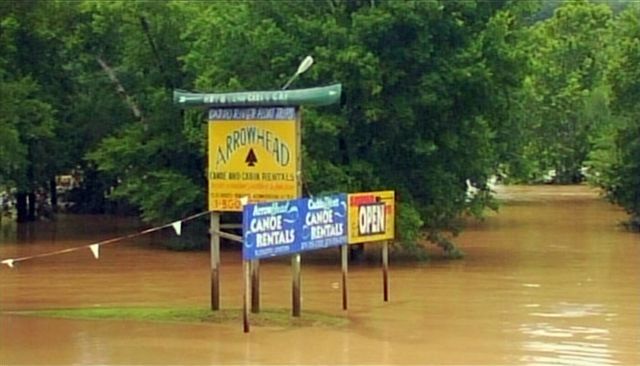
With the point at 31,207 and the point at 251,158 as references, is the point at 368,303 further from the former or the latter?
the point at 31,207

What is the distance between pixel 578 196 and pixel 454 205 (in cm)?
3341

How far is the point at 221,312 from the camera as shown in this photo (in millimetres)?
20625

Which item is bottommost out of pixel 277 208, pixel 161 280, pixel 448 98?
pixel 161 280

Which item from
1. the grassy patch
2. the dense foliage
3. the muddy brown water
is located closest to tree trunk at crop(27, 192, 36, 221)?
the dense foliage

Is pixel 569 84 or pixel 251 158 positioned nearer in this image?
pixel 251 158

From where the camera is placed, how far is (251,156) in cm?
1984

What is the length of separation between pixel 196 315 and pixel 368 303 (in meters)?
3.67

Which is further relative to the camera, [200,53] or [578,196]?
[578,196]

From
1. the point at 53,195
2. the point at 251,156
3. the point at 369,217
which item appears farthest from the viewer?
the point at 53,195

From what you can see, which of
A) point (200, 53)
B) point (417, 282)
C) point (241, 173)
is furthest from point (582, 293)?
point (200, 53)

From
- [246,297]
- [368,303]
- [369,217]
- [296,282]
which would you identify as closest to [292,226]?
[296,282]

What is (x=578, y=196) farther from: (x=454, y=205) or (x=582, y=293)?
(x=582, y=293)

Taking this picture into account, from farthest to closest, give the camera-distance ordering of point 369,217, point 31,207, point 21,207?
1. point 31,207
2. point 21,207
3. point 369,217

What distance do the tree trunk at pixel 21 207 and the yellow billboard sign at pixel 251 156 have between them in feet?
91.6
